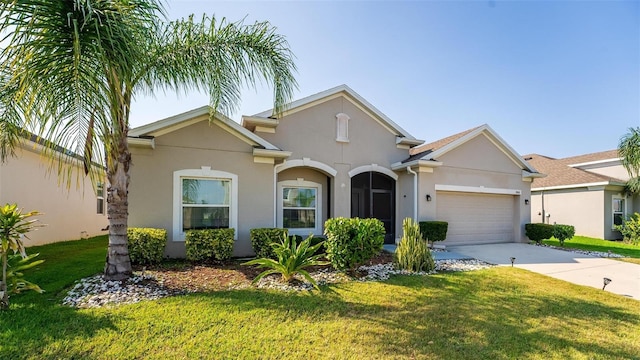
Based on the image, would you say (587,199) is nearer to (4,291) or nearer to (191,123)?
(191,123)

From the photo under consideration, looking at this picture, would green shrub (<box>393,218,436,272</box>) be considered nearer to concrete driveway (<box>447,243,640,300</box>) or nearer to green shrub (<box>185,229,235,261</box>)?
concrete driveway (<box>447,243,640,300</box>)

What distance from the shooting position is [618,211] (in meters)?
18.5

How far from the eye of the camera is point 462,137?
43.9 ft

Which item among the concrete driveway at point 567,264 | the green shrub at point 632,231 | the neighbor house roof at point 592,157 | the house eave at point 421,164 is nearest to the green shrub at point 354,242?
the concrete driveway at point 567,264

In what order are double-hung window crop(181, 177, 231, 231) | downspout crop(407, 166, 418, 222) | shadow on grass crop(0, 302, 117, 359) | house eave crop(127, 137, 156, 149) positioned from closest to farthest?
shadow on grass crop(0, 302, 117, 359)
house eave crop(127, 137, 156, 149)
double-hung window crop(181, 177, 231, 231)
downspout crop(407, 166, 418, 222)

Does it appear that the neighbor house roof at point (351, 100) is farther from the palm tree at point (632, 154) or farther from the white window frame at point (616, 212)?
the white window frame at point (616, 212)

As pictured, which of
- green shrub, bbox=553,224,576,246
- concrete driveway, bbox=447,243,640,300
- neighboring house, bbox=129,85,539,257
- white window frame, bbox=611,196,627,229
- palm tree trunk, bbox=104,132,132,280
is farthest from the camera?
white window frame, bbox=611,196,627,229

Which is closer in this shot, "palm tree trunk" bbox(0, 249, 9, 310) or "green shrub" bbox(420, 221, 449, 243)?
"palm tree trunk" bbox(0, 249, 9, 310)

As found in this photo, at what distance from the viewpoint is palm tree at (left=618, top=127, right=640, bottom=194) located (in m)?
16.9

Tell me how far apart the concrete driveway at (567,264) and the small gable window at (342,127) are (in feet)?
21.9

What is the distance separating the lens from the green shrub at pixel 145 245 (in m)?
7.91

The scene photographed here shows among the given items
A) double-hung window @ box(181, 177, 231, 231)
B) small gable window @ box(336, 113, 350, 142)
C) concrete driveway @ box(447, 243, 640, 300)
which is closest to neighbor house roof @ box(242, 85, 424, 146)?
small gable window @ box(336, 113, 350, 142)

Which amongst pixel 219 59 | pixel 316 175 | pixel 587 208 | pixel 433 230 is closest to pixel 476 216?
pixel 433 230

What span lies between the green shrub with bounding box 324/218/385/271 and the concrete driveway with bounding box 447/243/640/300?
522 cm
